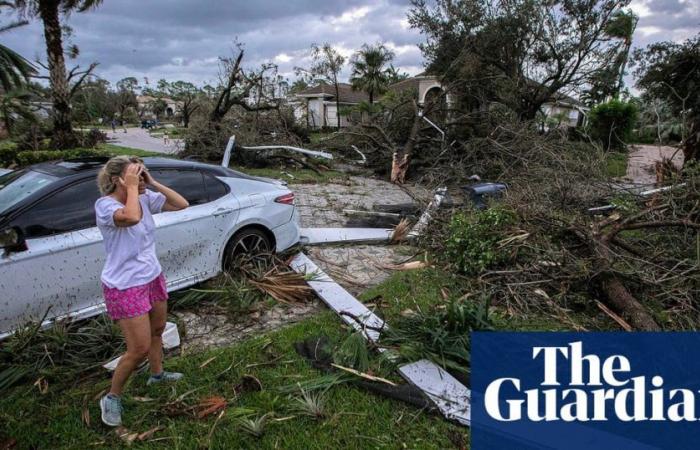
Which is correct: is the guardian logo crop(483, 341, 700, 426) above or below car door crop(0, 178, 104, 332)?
below

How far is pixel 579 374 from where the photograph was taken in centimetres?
344

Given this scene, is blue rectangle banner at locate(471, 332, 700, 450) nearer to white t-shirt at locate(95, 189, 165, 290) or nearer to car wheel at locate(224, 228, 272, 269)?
white t-shirt at locate(95, 189, 165, 290)

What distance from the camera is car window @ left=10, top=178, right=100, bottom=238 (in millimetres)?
3562

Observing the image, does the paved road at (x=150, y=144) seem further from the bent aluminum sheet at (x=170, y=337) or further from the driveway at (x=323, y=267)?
the bent aluminum sheet at (x=170, y=337)

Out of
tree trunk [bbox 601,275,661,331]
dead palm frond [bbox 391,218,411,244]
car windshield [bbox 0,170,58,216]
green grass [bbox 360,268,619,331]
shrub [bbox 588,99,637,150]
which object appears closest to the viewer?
car windshield [bbox 0,170,58,216]

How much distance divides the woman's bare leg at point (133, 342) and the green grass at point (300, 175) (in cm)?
1026

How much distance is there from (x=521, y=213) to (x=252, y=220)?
11.4 ft

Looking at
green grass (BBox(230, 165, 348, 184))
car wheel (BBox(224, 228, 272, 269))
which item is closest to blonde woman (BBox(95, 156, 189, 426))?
car wheel (BBox(224, 228, 272, 269))

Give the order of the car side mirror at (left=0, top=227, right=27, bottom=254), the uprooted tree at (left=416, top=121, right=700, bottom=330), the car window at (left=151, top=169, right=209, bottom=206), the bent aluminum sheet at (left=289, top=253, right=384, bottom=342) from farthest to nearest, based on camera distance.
Result: the car window at (left=151, top=169, right=209, bottom=206) < the uprooted tree at (left=416, top=121, right=700, bottom=330) < the bent aluminum sheet at (left=289, top=253, right=384, bottom=342) < the car side mirror at (left=0, top=227, right=27, bottom=254)

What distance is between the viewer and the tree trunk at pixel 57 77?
14.8 m

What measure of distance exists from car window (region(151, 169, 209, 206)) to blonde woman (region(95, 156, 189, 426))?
5.71ft

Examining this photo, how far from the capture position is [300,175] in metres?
14.0

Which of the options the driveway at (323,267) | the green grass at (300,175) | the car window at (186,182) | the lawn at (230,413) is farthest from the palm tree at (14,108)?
the lawn at (230,413)

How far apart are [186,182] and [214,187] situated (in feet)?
1.03
